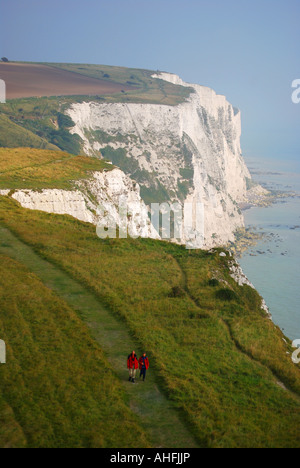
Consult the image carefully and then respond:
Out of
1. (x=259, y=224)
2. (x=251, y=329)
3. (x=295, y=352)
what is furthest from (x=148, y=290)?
(x=259, y=224)

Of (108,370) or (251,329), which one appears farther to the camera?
(251,329)

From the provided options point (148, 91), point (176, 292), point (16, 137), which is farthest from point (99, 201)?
point (148, 91)

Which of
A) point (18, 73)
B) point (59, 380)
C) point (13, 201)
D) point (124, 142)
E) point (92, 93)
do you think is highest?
point (18, 73)

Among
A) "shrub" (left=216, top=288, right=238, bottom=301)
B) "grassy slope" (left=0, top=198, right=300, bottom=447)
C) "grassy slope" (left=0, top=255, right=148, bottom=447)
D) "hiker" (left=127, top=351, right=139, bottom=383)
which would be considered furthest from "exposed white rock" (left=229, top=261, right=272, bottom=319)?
"hiker" (left=127, top=351, right=139, bottom=383)

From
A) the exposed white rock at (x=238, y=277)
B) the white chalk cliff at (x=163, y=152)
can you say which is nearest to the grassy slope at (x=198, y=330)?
the exposed white rock at (x=238, y=277)

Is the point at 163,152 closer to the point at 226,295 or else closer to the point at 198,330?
the point at 226,295

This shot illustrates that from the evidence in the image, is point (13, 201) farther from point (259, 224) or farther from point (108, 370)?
point (259, 224)

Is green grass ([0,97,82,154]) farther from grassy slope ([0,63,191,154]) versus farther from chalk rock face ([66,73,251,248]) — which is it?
chalk rock face ([66,73,251,248])

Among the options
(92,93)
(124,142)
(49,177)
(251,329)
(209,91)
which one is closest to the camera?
(251,329)

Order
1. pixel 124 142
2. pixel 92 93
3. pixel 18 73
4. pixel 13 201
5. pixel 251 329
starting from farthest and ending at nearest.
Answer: pixel 18 73
pixel 92 93
pixel 124 142
pixel 13 201
pixel 251 329
